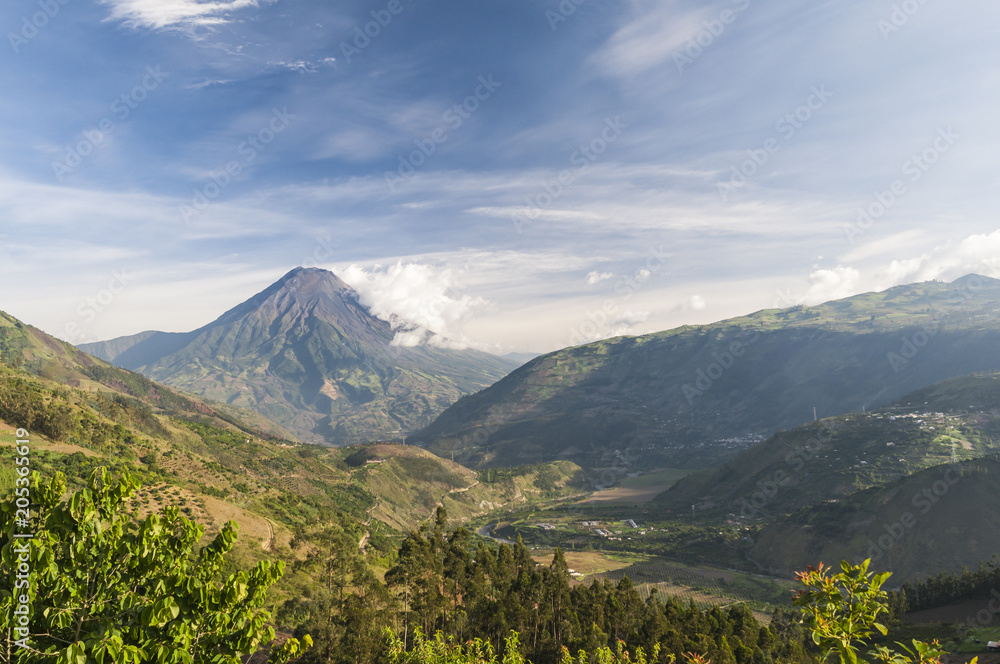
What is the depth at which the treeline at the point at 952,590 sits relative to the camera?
87.2 meters

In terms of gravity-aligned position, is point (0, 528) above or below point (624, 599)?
above

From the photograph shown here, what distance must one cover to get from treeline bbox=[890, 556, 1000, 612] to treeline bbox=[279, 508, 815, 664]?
1718 inches

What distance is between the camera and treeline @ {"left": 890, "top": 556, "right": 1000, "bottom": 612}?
286 ft

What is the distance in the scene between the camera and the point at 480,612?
4853 centimetres

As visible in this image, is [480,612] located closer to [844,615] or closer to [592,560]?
[844,615]

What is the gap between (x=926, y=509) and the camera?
430ft

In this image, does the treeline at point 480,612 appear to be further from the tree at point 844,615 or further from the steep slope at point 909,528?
the steep slope at point 909,528

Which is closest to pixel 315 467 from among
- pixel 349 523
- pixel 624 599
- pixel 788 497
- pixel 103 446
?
pixel 349 523

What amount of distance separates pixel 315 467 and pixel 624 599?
149 m

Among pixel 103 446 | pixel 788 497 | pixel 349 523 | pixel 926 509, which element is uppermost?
pixel 103 446

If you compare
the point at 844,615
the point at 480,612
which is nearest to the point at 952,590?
the point at 480,612

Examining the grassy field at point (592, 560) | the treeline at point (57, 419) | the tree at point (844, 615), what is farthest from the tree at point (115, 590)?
the grassy field at point (592, 560)

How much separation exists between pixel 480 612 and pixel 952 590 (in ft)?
320

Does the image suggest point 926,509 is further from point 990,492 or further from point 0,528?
point 0,528
